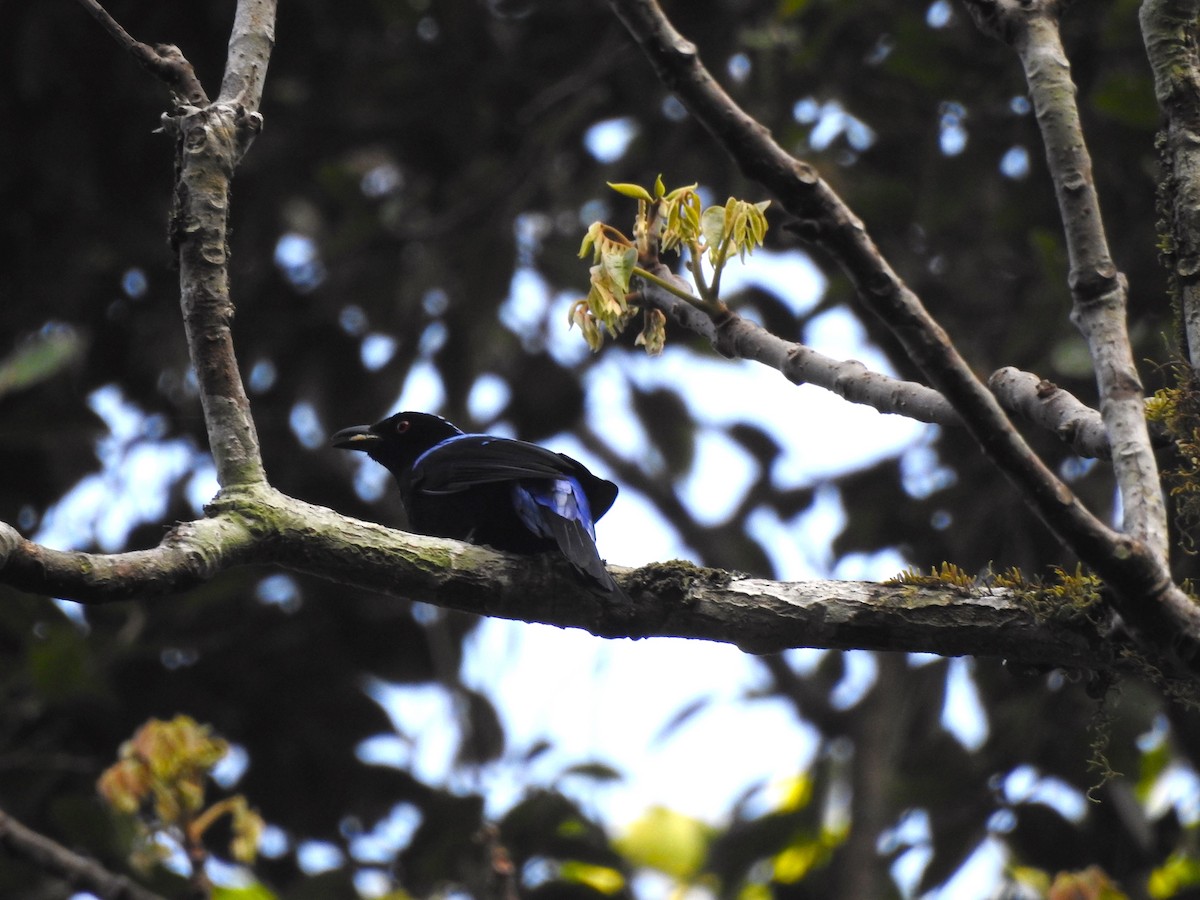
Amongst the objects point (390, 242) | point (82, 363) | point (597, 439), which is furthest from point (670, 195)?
point (597, 439)

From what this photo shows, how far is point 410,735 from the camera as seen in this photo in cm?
696

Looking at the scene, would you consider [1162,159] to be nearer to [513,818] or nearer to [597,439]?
[513,818]

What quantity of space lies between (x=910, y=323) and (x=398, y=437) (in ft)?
12.5

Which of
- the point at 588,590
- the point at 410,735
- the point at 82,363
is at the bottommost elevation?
the point at 588,590

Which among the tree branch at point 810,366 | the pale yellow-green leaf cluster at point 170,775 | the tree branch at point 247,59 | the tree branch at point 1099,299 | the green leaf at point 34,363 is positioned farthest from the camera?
the green leaf at point 34,363

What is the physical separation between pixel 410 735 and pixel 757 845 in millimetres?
1943

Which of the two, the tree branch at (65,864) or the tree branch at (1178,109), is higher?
the tree branch at (1178,109)

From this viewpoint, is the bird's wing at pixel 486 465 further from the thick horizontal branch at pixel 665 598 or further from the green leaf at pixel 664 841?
the green leaf at pixel 664 841

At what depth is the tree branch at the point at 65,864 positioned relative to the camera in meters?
4.28

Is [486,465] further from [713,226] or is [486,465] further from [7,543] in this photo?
[7,543]

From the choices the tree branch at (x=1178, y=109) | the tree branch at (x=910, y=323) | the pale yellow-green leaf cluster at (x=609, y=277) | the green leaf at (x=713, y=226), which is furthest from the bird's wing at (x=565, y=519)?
the tree branch at (x=1178, y=109)

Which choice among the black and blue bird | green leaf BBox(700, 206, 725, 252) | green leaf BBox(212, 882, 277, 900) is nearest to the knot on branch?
green leaf BBox(700, 206, 725, 252)

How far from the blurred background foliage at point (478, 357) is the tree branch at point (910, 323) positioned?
2503 millimetres

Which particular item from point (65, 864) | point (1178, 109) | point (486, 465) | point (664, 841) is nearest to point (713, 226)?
point (1178, 109)
